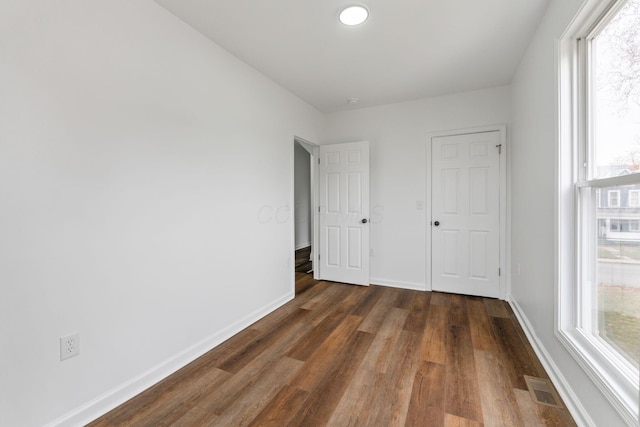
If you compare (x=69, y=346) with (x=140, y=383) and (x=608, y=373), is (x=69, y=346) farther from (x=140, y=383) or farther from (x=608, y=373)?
(x=608, y=373)

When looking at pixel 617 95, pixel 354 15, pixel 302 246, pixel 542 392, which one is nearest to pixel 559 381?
pixel 542 392

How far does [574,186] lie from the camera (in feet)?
5.26

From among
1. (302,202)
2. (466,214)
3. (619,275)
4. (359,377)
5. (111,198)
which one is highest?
(302,202)

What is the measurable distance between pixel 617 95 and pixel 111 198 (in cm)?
266

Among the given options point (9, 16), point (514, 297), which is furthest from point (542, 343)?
point (9, 16)

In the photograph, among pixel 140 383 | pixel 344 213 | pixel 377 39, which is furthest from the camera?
pixel 344 213

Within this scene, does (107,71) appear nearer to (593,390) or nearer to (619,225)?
(619,225)

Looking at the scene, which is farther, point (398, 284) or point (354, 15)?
point (398, 284)

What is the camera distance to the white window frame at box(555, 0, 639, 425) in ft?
4.75

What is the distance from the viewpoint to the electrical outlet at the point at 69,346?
1.41 metres

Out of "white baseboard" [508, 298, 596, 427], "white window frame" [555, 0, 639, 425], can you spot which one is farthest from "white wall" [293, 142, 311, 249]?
"white window frame" [555, 0, 639, 425]

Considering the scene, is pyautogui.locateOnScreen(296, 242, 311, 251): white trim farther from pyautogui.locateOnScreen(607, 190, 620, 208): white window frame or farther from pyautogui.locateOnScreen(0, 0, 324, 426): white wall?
pyautogui.locateOnScreen(607, 190, 620, 208): white window frame

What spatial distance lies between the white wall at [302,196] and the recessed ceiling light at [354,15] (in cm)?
432

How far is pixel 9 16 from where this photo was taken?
4.03 ft
